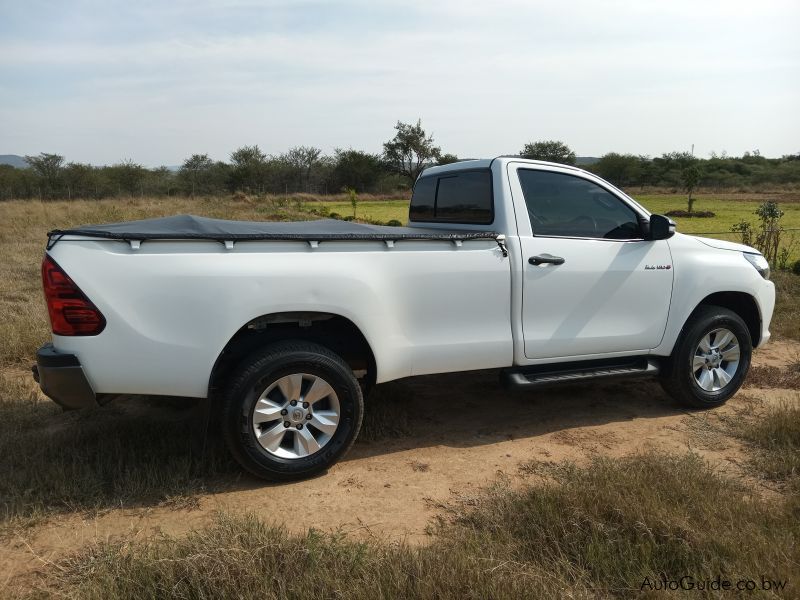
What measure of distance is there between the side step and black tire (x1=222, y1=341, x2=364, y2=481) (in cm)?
117

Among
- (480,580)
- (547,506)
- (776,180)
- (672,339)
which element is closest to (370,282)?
(547,506)

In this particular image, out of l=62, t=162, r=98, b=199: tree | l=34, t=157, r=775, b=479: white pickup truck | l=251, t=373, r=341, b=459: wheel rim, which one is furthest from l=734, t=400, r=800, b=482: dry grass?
l=62, t=162, r=98, b=199: tree

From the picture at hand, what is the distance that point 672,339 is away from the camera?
5059mm

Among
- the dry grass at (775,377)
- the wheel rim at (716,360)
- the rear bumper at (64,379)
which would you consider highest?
the rear bumper at (64,379)

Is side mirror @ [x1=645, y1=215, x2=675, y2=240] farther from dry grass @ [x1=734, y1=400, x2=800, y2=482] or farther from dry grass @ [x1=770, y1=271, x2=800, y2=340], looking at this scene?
dry grass @ [x1=770, y1=271, x2=800, y2=340]

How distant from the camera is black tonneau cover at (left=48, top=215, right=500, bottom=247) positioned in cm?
344

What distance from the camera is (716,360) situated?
5.26 metres

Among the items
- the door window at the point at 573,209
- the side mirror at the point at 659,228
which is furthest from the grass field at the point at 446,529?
the door window at the point at 573,209

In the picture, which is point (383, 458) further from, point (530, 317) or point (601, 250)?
point (601, 250)

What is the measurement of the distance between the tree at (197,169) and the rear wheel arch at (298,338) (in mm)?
57285

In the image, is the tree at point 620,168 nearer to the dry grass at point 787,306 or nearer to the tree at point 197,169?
the tree at point 197,169

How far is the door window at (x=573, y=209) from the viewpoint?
465 centimetres

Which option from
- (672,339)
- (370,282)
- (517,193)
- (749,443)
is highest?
(517,193)

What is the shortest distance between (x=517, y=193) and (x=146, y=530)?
3.17 metres
